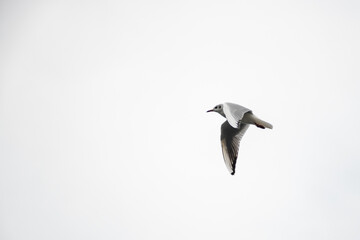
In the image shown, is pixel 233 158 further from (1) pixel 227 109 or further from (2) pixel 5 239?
(2) pixel 5 239

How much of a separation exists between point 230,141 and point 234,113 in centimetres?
160

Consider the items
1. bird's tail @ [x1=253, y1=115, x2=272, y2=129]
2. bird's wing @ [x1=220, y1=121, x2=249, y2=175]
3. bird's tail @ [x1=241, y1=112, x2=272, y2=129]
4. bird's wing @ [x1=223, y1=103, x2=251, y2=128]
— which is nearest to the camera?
bird's wing @ [x1=223, y1=103, x2=251, y2=128]

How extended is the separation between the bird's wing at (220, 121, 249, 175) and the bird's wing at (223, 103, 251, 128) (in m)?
1.04

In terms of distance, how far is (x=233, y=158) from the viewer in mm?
8625

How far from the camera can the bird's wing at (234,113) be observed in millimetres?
6818

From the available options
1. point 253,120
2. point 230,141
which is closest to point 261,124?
Answer: point 253,120

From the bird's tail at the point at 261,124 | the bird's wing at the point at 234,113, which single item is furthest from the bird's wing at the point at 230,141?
the bird's wing at the point at 234,113

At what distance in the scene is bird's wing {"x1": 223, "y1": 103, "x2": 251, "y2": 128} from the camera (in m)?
6.82

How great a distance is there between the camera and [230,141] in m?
8.73

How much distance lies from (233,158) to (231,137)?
39cm

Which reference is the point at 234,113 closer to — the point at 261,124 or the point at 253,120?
the point at 261,124

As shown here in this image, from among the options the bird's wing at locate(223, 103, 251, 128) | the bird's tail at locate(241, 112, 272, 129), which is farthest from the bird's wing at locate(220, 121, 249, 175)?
the bird's wing at locate(223, 103, 251, 128)

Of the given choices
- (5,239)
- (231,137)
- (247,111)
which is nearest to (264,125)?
(247,111)

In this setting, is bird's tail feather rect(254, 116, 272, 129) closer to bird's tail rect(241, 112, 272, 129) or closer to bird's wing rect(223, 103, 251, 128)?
bird's tail rect(241, 112, 272, 129)
